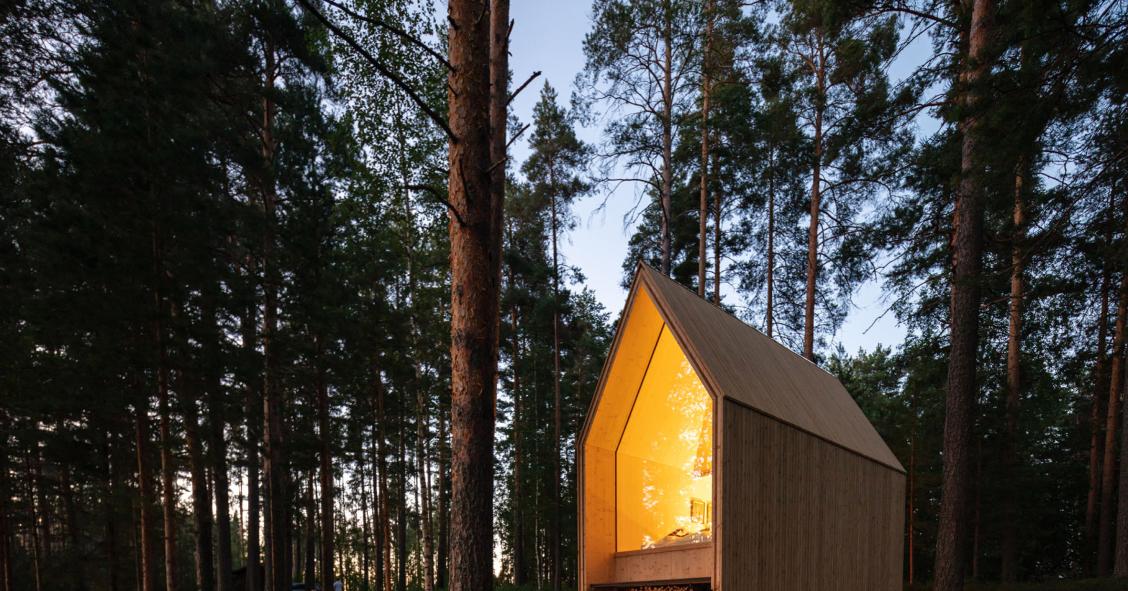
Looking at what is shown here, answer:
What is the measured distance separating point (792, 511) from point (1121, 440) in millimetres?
9203

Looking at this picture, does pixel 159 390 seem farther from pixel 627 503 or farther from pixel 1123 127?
pixel 1123 127

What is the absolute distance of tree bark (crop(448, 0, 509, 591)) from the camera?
324 centimetres

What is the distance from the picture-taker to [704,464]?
625cm

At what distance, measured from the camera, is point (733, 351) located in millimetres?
5930

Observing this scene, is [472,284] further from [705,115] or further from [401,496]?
[401,496]

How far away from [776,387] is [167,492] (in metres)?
8.09

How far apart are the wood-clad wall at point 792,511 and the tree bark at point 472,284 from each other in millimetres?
2154

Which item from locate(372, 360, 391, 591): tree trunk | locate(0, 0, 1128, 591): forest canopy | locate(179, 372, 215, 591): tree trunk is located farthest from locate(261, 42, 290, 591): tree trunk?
locate(372, 360, 391, 591): tree trunk

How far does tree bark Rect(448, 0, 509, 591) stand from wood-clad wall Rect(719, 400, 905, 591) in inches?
84.8

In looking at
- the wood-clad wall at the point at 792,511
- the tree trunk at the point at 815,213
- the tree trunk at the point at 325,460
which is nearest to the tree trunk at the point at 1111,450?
the tree trunk at the point at 815,213

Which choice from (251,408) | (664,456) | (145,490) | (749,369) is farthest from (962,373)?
(145,490)

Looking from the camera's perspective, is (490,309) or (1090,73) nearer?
(490,309)

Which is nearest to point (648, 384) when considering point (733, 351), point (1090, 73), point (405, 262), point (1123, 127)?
point (733, 351)

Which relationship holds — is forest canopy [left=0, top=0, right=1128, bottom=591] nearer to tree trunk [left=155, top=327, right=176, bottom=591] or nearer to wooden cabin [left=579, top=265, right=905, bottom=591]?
tree trunk [left=155, top=327, right=176, bottom=591]
